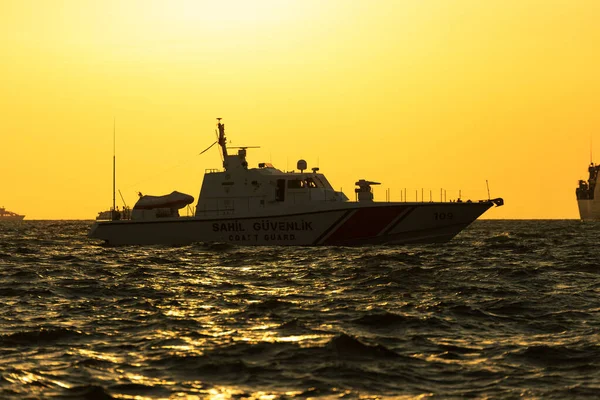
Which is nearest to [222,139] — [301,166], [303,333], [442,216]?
[301,166]

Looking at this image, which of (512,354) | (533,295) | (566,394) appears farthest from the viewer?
(533,295)

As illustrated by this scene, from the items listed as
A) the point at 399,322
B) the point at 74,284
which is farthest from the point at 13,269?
the point at 399,322

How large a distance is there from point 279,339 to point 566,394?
194 inches

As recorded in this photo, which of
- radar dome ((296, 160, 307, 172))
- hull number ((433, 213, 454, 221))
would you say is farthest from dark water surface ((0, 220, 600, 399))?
radar dome ((296, 160, 307, 172))

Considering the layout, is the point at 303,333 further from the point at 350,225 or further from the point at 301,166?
the point at 301,166

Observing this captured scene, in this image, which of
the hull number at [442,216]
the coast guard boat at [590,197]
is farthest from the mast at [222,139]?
the coast guard boat at [590,197]

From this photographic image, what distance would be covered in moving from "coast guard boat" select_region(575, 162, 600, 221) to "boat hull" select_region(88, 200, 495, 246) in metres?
141

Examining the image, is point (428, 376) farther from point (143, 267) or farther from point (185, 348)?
point (143, 267)

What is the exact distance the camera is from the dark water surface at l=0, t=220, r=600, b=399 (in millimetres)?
10477

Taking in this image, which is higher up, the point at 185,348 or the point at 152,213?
the point at 152,213

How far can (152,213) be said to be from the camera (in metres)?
43.2

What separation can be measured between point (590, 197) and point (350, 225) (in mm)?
146905

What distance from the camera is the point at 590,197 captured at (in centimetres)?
17262

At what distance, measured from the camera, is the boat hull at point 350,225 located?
37.7 meters
